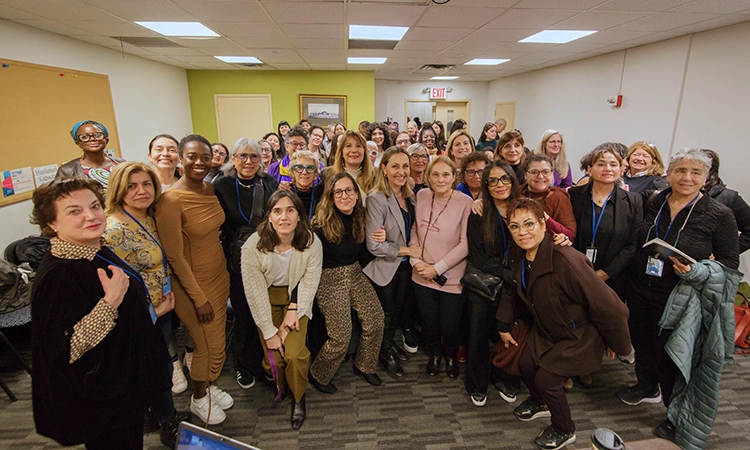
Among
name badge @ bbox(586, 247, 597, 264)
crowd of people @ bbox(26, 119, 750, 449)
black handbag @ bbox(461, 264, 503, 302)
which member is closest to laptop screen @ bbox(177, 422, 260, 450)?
crowd of people @ bbox(26, 119, 750, 449)

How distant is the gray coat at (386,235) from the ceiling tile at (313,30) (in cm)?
292

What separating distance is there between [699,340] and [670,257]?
20.6 inches

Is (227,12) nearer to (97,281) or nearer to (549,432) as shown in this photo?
(97,281)

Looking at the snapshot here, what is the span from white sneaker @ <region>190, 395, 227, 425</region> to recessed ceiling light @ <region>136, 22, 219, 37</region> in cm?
421

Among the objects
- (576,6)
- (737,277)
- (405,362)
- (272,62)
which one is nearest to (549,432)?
(405,362)

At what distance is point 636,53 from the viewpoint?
5.50 meters

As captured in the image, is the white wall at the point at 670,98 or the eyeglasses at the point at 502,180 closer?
the eyeglasses at the point at 502,180

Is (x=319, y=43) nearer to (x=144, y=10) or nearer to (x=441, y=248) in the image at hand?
(x=144, y=10)

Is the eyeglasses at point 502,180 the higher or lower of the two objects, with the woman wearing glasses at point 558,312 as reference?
higher

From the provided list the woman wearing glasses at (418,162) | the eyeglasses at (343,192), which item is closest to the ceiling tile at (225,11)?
the woman wearing glasses at (418,162)

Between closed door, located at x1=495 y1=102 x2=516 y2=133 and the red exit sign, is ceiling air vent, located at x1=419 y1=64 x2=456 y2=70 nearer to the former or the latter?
the red exit sign

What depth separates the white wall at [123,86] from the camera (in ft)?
12.8

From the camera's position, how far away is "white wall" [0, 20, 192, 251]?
154 inches

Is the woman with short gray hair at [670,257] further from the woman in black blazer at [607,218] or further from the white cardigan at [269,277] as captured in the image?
the white cardigan at [269,277]
